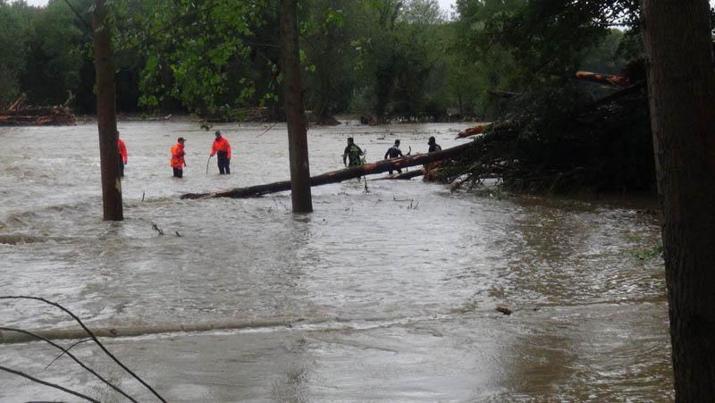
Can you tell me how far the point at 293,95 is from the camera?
1806cm

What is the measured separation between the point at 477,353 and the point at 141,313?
3825 mm

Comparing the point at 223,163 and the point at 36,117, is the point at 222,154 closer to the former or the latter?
the point at 223,163

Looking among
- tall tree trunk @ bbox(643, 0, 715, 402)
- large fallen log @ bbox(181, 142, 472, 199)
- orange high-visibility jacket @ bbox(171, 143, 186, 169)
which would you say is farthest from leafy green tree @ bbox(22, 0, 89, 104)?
tall tree trunk @ bbox(643, 0, 715, 402)

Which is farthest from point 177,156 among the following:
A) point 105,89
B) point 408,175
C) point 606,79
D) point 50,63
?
point 50,63

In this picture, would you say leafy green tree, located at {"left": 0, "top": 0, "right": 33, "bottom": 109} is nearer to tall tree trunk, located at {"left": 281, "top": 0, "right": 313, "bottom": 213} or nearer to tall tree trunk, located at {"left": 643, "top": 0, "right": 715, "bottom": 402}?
tall tree trunk, located at {"left": 281, "top": 0, "right": 313, "bottom": 213}

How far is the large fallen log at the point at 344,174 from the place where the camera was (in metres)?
22.7

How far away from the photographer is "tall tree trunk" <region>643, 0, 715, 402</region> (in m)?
3.75

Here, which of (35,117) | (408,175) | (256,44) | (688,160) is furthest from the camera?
(35,117)

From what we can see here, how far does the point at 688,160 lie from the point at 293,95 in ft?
48.1

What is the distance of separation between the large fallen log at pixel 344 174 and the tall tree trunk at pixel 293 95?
379cm

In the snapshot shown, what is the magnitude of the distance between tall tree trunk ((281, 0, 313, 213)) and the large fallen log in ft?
12.4

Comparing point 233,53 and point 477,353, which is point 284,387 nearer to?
point 477,353

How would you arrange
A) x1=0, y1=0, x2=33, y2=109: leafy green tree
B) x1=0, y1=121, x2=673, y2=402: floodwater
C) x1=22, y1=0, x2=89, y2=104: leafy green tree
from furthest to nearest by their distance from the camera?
x1=22, y1=0, x2=89, y2=104: leafy green tree → x1=0, y1=0, x2=33, y2=109: leafy green tree → x1=0, y1=121, x2=673, y2=402: floodwater

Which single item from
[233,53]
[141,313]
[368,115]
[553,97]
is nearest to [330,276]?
[141,313]
